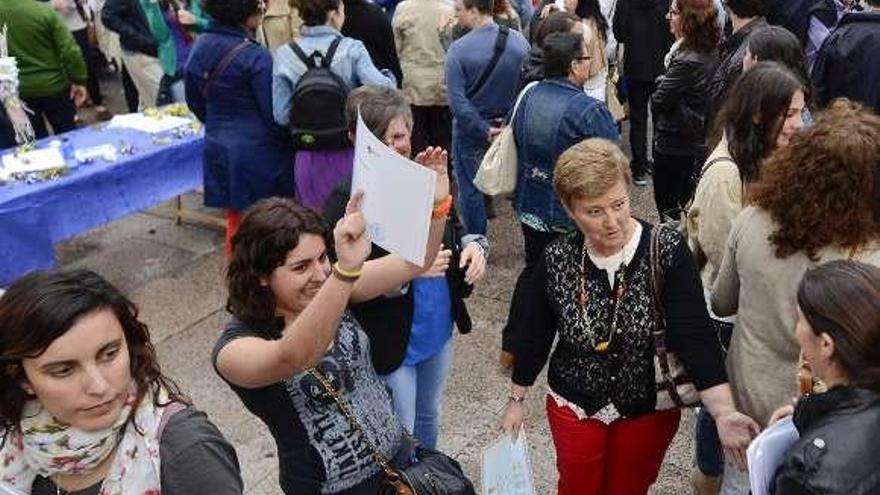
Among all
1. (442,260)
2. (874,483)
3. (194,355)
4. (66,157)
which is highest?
(874,483)

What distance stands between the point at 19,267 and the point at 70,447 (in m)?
3.61

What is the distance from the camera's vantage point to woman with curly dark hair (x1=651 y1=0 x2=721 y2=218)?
4512mm

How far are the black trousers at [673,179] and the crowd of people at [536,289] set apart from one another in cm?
2

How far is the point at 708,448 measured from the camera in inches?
124

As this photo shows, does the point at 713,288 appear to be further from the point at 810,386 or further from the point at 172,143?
the point at 172,143

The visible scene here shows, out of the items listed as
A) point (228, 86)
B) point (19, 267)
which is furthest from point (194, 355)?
point (228, 86)

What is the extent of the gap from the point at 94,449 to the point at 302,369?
1.61 ft

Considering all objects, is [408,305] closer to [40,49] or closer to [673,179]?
[673,179]

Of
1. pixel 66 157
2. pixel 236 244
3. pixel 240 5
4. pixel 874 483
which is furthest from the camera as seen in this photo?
pixel 66 157

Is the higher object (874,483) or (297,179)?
(874,483)

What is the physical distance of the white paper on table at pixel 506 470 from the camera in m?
2.48

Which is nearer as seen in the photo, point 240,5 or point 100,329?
point 100,329

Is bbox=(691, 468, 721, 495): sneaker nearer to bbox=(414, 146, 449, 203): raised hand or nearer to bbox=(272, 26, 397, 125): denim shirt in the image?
bbox=(414, 146, 449, 203): raised hand

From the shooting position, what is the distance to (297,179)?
15.5ft
